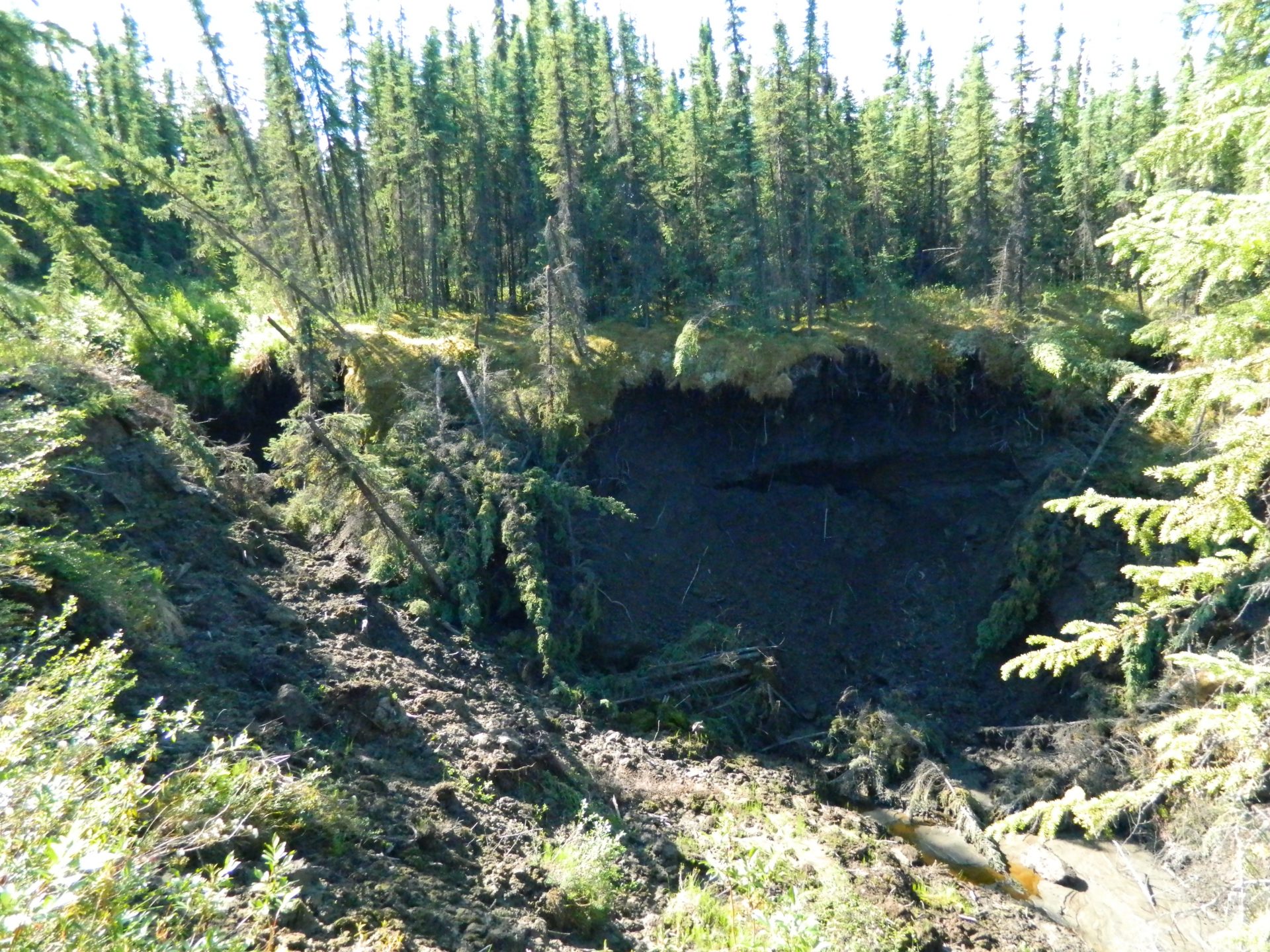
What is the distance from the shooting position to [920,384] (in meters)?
18.3

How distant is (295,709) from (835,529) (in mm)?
12746

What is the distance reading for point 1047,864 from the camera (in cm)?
1074

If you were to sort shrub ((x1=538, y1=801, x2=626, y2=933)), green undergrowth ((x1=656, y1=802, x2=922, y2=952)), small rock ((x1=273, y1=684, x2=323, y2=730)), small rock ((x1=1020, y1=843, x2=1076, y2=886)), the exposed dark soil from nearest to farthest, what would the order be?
green undergrowth ((x1=656, y1=802, x2=922, y2=952)) < shrub ((x1=538, y1=801, x2=626, y2=933)) < small rock ((x1=273, y1=684, x2=323, y2=730)) < small rock ((x1=1020, y1=843, x2=1076, y2=886)) < the exposed dark soil

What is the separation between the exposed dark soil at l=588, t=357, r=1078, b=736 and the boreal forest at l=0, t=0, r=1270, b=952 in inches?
4.0

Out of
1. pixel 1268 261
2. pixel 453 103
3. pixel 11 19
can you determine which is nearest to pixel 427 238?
pixel 453 103

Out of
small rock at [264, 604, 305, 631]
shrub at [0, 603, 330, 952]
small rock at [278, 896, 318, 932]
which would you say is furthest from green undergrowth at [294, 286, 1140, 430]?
shrub at [0, 603, 330, 952]

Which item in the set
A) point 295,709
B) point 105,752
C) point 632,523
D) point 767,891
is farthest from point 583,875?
point 632,523

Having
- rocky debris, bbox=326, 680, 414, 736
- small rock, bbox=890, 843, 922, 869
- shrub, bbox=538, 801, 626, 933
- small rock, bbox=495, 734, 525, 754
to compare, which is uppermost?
rocky debris, bbox=326, 680, 414, 736

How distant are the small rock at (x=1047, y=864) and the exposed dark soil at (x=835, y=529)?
2.86 m

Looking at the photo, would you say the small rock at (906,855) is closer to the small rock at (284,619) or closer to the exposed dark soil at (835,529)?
the exposed dark soil at (835,529)

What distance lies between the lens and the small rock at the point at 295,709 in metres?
8.43

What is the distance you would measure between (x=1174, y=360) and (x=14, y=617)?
19759 millimetres

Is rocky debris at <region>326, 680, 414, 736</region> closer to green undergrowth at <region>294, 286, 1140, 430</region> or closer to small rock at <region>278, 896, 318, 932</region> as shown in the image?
small rock at <region>278, 896, 318, 932</region>

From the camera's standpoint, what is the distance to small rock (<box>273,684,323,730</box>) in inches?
332
